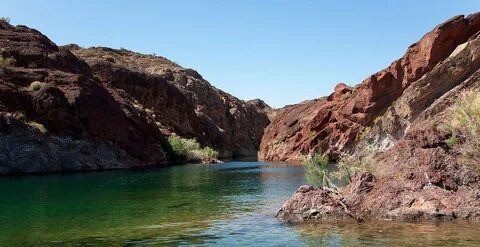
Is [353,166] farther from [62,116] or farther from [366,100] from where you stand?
[366,100]

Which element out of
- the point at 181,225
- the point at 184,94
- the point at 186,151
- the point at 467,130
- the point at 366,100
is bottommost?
the point at 181,225

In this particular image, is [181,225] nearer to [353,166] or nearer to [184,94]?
[353,166]

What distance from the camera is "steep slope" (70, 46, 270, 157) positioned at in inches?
4973

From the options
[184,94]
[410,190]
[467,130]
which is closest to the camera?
[410,190]

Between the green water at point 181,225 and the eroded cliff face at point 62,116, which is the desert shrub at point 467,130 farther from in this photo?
the eroded cliff face at point 62,116

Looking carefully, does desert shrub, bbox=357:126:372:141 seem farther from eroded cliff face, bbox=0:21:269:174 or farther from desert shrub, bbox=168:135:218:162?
eroded cliff face, bbox=0:21:269:174

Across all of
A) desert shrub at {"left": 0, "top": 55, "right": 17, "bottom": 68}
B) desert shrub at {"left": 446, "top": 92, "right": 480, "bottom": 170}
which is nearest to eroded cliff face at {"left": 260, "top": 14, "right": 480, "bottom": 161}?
desert shrub at {"left": 446, "top": 92, "right": 480, "bottom": 170}

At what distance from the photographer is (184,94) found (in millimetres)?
156375

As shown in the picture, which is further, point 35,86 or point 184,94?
point 184,94

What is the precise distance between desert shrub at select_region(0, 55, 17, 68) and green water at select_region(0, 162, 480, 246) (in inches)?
1995

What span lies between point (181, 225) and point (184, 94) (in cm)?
13590

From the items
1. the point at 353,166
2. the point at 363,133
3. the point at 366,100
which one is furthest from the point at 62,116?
the point at 353,166

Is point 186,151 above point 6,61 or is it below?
below

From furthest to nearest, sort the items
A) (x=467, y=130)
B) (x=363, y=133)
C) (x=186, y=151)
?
1. (x=186, y=151)
2. (x=363, y=133)
3. (x=467, y=130)
